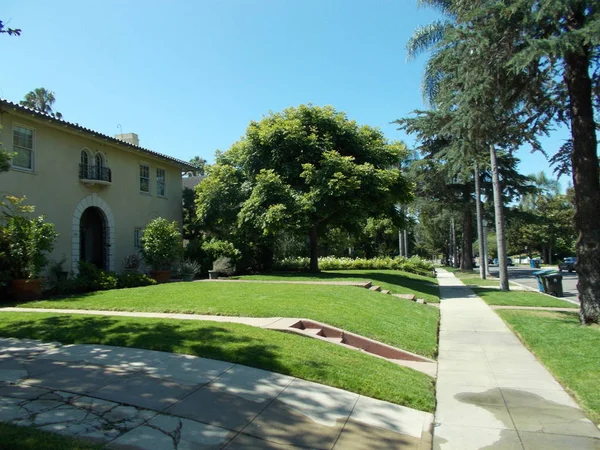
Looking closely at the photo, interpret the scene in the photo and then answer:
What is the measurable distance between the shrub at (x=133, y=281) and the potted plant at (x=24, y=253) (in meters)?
3.08

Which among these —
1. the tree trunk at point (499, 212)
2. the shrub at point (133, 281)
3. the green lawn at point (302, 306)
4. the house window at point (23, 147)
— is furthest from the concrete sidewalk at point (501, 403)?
the house window at point (23, 147)

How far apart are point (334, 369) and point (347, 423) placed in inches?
61.0

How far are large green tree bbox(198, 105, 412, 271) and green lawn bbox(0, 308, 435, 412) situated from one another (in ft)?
38.1

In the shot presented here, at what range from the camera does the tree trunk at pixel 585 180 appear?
10.7m

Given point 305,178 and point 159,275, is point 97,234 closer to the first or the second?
point 159,275

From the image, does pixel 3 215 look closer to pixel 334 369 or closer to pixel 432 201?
pixel 334 369

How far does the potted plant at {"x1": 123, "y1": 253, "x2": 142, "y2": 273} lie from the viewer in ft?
61.1

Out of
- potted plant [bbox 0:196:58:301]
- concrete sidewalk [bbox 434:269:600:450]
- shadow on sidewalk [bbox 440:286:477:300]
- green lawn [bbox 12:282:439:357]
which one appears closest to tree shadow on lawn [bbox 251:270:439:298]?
shadow on sidewalk [bbox 440:286:477:300]

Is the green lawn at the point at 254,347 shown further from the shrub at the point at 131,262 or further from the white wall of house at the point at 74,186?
the shrub at the point at 131,262

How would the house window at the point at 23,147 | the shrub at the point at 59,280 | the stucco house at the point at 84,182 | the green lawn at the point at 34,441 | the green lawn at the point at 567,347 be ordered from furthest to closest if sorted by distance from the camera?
the stucco house at the point at 84,182 < the house window at the point at 23,147 < the shrub at the point at 59,280 < the green lawn at the point at 567,347 < the green lawn at the point at 34,441

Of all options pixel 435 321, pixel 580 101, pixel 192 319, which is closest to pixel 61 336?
pixel 192 319

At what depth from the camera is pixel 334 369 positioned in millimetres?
6223

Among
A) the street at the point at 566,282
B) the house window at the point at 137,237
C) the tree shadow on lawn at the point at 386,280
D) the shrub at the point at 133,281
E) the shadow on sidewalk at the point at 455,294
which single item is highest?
the house window at the point at 137,237

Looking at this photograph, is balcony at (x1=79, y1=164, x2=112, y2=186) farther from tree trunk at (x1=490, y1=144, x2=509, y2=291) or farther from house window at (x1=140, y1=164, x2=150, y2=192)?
tree trunk at (x1=490, y1=144, x2=509, y2=291)
